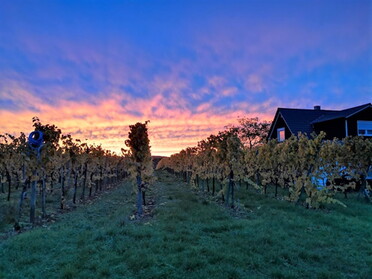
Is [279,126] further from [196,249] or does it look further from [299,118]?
[196,249]

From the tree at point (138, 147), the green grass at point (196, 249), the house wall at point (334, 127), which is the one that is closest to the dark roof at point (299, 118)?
the house wall at point (334, 127)

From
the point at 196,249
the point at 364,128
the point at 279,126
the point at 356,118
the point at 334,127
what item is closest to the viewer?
the point at 196,249

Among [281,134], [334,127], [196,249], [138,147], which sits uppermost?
[334,127]

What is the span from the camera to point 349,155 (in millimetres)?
17953

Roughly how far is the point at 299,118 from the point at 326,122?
2.99 meters

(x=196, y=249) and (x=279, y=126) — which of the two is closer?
(x=196, y=249)

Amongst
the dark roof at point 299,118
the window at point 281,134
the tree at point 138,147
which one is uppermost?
the dark roof at point 299,118

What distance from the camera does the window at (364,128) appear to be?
26375 mm

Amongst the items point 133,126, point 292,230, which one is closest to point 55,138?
point 133,126

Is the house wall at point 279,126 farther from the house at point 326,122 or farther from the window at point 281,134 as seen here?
the window at point 281,134

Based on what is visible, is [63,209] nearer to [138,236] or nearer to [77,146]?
[77,146]

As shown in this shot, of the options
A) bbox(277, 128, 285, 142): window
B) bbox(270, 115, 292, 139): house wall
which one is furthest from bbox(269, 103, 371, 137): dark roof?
bbox(277, 128, 285, 142): window

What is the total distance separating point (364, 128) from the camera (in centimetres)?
2664

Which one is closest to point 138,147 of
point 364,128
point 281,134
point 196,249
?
point 196,249
